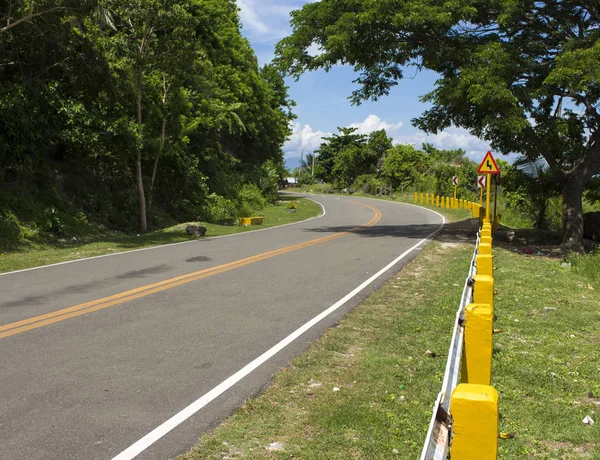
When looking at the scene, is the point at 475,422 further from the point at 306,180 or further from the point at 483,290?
the point at 306,180

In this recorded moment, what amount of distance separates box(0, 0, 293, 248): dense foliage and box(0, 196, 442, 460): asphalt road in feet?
25.0

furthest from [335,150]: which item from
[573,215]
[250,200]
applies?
[573,215]

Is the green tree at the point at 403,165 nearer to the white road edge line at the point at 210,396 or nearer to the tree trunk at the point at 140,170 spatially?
the tree trunk at the point at 140,170

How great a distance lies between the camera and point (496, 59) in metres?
16.5

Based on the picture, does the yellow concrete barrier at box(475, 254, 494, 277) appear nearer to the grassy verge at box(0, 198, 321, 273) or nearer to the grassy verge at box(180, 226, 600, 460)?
the grassy verge at box(180, 226, 600, 460)

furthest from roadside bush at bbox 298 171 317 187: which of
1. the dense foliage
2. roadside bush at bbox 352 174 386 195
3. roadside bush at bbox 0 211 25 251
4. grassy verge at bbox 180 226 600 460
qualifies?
grassy verge at bbox 180 226 600 460

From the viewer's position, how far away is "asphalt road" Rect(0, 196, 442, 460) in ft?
14.8

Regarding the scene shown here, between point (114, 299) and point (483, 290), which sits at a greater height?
point (483, 290)

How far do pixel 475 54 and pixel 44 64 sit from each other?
1471 cm

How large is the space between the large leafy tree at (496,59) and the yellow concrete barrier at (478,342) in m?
11.9

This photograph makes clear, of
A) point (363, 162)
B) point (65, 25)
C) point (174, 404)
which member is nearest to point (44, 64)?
point (65, 25)

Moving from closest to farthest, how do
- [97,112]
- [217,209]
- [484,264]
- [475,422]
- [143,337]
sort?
1. [475,422]
2. [143,337]
3. [484,264]
4. [97,112]
5. [217,209]

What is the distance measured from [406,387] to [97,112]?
20.5 m

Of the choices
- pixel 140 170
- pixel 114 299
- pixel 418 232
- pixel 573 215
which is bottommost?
pixel 114 299
